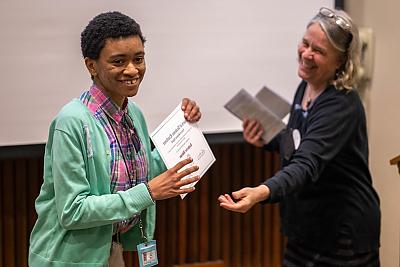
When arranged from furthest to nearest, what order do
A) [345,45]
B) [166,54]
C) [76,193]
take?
[166,54] → [345,45] → [76,193]

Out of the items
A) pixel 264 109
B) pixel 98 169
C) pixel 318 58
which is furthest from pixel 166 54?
pixel 98 169

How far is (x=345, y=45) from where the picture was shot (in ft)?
8.02

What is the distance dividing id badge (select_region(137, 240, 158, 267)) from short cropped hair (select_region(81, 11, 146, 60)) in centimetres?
57

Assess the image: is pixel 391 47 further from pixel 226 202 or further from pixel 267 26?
pixel 226 202

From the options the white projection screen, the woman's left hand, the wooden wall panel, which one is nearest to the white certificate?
the woman's left hand

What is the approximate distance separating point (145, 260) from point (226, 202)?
0.97 feet

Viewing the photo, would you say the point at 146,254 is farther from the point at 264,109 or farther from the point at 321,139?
the point at 264,109

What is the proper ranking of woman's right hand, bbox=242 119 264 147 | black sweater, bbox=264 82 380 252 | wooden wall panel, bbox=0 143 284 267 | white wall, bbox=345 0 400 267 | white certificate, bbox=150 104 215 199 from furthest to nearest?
white wall, bbox=345 0 400 267, wooden wall panel, bbox=0 143 284 267, woman's right hand, bbox=242 119 264 147, black sweater, bbox=264 82 380 252, white certificate, bbox=150 104 215 199

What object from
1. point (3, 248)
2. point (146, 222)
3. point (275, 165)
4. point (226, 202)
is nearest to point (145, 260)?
point (146, 222)

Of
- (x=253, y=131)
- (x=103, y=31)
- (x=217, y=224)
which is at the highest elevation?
(x=103, y=31)

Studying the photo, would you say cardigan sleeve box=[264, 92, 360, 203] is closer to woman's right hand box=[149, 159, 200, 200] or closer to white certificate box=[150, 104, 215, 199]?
white certificate box=[150, 104, 215, 199]

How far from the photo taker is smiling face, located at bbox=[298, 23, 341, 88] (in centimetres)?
244

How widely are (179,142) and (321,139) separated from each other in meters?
0.57

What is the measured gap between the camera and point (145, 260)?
199 cm
